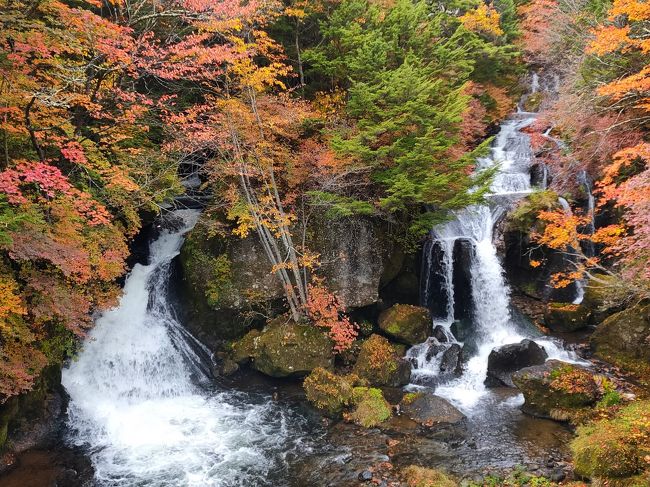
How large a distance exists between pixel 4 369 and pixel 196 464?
440 centimetres

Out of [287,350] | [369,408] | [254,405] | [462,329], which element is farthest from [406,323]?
[254,405]

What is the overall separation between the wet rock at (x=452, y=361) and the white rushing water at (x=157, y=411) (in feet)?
17.3

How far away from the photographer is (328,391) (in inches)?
430

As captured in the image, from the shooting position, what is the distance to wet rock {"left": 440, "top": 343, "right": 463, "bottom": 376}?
12547 millimetres

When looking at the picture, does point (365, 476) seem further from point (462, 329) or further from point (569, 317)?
point (569, 317)

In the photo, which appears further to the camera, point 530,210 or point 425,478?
point 530,210

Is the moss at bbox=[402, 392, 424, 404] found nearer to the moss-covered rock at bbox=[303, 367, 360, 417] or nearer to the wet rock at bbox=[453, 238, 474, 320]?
the moss-covered rock at bbox=[303, 367, 360, 417]

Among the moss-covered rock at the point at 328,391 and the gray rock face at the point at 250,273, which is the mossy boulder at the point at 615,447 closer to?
the moss-covered rock at the point at 328,391

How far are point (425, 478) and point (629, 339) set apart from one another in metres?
8.15

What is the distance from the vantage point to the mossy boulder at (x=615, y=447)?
657 centimetres

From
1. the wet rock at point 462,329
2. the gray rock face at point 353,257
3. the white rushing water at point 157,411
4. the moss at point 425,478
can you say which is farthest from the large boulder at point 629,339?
the white rushing water at point 157,411

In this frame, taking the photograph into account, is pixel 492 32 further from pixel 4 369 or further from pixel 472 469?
pixel 4 369

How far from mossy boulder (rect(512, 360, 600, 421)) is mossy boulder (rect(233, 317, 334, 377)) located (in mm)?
5524

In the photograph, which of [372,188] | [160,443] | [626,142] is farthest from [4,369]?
[626,142]
